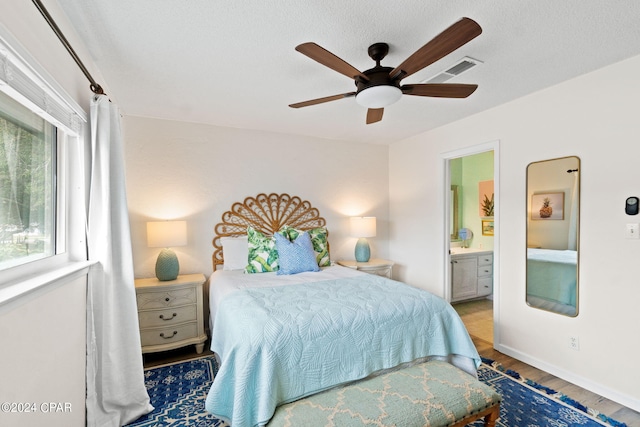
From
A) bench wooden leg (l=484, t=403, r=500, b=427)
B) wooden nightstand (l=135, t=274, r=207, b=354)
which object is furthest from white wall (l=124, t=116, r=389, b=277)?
bench wooden leg (l=484, t=403, r=500, b=427)

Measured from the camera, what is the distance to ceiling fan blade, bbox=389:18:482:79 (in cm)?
128

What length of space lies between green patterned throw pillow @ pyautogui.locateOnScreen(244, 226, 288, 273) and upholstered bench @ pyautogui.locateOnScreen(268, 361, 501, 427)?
1.62 metres

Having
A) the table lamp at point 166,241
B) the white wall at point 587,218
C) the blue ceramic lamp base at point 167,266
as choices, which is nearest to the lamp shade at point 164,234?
the table lamp at point 166,241

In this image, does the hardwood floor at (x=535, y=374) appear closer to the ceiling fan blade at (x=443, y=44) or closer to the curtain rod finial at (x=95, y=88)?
the ceiling fan blade at (x=443, y=44)

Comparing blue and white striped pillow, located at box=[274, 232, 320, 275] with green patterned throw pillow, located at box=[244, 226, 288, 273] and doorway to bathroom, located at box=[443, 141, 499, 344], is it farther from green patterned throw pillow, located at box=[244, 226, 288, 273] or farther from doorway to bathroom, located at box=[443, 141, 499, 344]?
doorway to bathroom, located at box=[443, 141, 499, 344]

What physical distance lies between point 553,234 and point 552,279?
1.26ft

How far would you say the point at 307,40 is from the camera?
1.79 meters

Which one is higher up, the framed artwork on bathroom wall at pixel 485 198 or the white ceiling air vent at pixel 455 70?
the white ceiling air vent at pixel 455 70

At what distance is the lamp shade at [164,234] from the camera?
114 inches

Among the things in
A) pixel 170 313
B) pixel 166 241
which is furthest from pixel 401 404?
pixel 166 241

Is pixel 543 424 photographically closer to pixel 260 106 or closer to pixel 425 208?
pixel 425 208

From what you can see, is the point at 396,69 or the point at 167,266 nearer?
the point at 396,69

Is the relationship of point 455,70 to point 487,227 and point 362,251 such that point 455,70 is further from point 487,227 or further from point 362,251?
point 487,227

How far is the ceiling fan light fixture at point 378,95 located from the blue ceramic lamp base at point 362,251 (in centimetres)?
235
